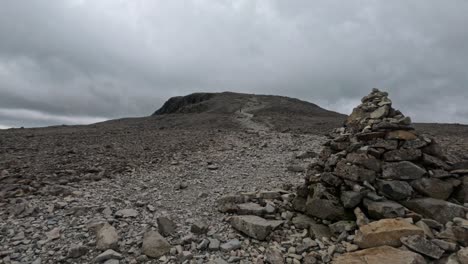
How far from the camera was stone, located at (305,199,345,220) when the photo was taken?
7.61m

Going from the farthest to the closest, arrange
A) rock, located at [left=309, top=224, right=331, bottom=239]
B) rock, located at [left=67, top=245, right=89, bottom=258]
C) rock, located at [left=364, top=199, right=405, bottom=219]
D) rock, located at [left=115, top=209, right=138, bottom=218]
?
rock, located at [left=115, top=209, right=138, bottom=218], rock, located at [left=309, top=224, right=331, bottom=239], rock, located at [left=364, top=199, right=405, bottom=219], rock, located at [left=67, top=245, right=89, bottom=258]

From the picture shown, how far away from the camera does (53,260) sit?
6430 mm

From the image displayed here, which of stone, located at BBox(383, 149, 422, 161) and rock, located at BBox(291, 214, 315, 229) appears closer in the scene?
rock, located at BBox(291, 214, 315, 229)

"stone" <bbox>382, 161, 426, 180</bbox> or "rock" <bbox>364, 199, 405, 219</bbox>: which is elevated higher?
"stone" <bbox>382, 161, 426, 180</bbox>

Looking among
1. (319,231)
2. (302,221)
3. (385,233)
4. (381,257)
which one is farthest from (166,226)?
(385,233)

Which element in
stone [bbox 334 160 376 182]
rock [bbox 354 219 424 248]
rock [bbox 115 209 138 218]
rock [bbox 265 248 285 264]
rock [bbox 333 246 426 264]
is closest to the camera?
rock [bbox 333 246 426 264]

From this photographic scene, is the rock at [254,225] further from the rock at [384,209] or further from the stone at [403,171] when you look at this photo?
the stone at [403,171]

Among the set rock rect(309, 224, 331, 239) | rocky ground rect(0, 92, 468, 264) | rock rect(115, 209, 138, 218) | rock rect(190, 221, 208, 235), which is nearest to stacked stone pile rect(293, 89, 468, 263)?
rock rect(309, 224, 331, 239)

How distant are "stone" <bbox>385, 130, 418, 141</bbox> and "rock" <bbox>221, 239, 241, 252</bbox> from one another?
493cm

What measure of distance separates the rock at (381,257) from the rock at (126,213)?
5.31m

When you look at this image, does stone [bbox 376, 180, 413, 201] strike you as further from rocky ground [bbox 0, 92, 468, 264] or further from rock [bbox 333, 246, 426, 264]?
rock [bbox 333, 246, 426, 264]

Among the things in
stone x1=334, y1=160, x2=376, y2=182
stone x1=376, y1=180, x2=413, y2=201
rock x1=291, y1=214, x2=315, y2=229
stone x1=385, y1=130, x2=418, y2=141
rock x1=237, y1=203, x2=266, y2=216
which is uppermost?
stone x1=385, y1=130, x2=418, y2=141

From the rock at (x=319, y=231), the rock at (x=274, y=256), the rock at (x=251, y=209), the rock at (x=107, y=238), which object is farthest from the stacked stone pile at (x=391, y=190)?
the rock at (x=107, y=238)

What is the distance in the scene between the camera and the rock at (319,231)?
7170 mm
